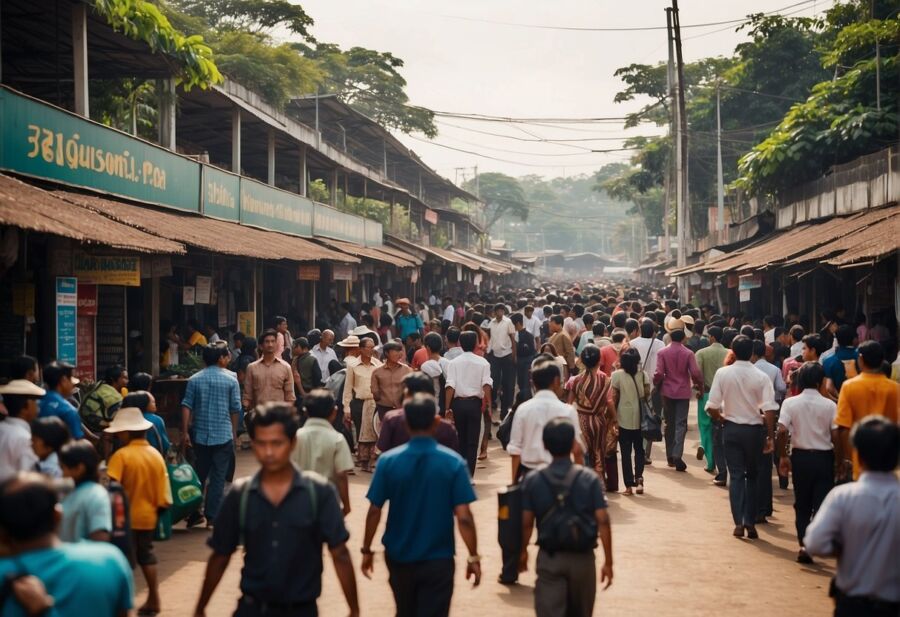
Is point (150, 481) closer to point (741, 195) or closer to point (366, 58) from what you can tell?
point (741, 195)

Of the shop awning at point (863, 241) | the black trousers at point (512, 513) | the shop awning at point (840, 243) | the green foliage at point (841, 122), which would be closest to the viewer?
the black trousers at point (512, 513)

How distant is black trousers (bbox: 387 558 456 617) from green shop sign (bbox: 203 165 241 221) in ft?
40.3

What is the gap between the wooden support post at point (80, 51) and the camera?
12.4 m

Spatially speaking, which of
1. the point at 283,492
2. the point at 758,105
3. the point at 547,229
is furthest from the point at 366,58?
the point at 547,229

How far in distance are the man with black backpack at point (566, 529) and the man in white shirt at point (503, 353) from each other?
10.6 meters

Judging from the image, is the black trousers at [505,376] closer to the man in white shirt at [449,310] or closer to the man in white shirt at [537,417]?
the man in white shirt at [449,310]

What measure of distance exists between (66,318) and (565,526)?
7124mm

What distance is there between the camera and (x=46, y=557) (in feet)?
11.6

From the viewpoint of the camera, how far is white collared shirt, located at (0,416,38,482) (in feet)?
20.4

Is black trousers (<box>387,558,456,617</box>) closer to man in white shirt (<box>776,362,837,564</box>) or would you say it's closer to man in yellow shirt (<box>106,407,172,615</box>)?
man in yellow shirt (<box>106,407,172,615</box>)

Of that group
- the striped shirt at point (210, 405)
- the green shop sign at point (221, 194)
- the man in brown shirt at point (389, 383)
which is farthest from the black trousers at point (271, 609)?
the green shop sign at point (221, 194)

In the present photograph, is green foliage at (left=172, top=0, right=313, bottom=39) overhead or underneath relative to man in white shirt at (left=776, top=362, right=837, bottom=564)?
overhead

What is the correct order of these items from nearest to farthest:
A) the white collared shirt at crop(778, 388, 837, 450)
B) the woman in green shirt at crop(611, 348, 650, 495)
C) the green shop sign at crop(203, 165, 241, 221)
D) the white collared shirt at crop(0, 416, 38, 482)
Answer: the white collared shirt at crop(0, 416, 38, 482) → the white collared shirt at crop(778, 388, 837, 450) → the woman in green shirt at crop(611, 348, 650, 495) → the green shop sign at crop(203, 165, 241, 221)

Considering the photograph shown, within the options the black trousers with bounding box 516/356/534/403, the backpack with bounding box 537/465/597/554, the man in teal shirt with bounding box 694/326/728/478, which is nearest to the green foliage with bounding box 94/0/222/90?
the black trousers with bounding box 516/356/534/403
